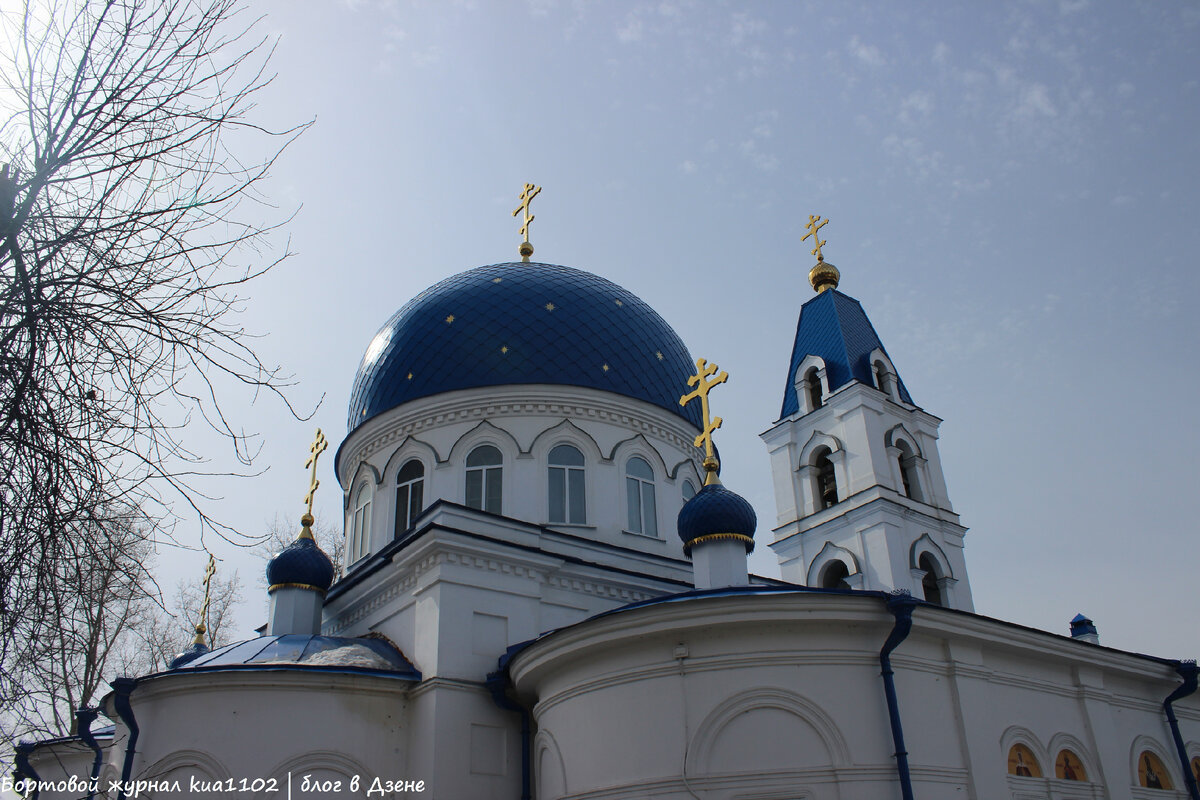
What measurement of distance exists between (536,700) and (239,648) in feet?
10.6

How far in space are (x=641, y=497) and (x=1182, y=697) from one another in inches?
266

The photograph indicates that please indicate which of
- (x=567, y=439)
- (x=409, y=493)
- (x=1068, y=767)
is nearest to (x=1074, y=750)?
(x=1068, y=767)

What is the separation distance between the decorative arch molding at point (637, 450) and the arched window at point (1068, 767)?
232 inches

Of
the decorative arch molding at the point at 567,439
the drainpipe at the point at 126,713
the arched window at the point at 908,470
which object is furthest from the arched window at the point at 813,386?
the drainpipe at the point at 126,713

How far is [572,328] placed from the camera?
1316 cm

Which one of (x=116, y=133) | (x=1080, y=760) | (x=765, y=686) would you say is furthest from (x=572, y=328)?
(x=116, y=133)

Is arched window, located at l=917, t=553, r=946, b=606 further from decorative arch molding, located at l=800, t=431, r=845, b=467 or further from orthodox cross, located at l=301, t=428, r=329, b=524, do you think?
orthodox cross, located at l=301, t=428, r=329, b=524

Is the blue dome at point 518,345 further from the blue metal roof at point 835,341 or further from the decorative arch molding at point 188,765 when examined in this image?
the decorative arch molding at point 188,765

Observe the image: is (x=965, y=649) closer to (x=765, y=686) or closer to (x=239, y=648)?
(x=765, y=686)

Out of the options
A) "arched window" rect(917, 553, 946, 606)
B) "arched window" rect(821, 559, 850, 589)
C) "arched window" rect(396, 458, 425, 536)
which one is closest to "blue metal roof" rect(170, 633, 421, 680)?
"arched window" rect(396, 458, 425, 536)

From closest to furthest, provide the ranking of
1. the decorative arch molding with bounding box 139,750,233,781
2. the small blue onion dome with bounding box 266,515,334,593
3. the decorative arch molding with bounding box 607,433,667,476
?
the decorative arch molding with bounding box 139,750,233,781 < the small blue onion dome with bounding box 266,515,334,593 < the decorative arch molding with bounding box 607,433,667,476

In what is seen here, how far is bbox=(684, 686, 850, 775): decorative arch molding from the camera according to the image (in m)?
7.04

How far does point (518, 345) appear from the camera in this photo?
1270 cm

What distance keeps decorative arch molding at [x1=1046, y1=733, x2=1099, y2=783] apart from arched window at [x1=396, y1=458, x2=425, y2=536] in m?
7.65
